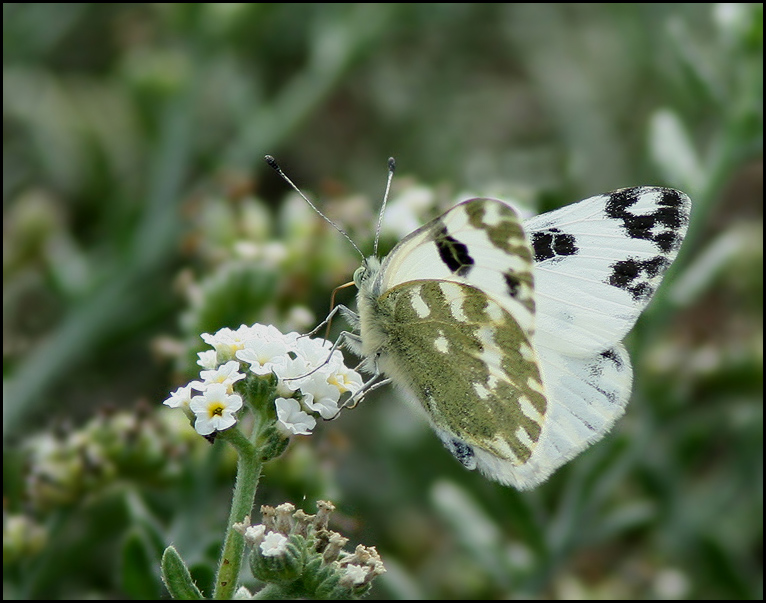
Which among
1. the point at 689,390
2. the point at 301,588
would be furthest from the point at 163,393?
the point at 689,390

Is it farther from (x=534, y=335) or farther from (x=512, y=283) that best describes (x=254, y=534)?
(x=534, y=335)

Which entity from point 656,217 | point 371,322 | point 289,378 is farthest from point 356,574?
point 656,217

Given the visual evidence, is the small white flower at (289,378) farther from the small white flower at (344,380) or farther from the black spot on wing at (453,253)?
the black spot on wing at (453,253)

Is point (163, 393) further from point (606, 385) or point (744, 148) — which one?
point (744, 148)

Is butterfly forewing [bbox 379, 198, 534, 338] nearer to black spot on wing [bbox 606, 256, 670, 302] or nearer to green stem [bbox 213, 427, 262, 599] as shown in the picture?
black spot on wing [bbox 606, 256, 670, 302]

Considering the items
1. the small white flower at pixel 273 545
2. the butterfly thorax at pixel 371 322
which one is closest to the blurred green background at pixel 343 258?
the butterfly thorax at pixel 371 322

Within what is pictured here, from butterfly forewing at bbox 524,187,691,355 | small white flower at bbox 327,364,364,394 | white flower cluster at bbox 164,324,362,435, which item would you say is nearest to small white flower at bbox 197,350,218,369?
white flower cluster at bbox 164,324,362,435
